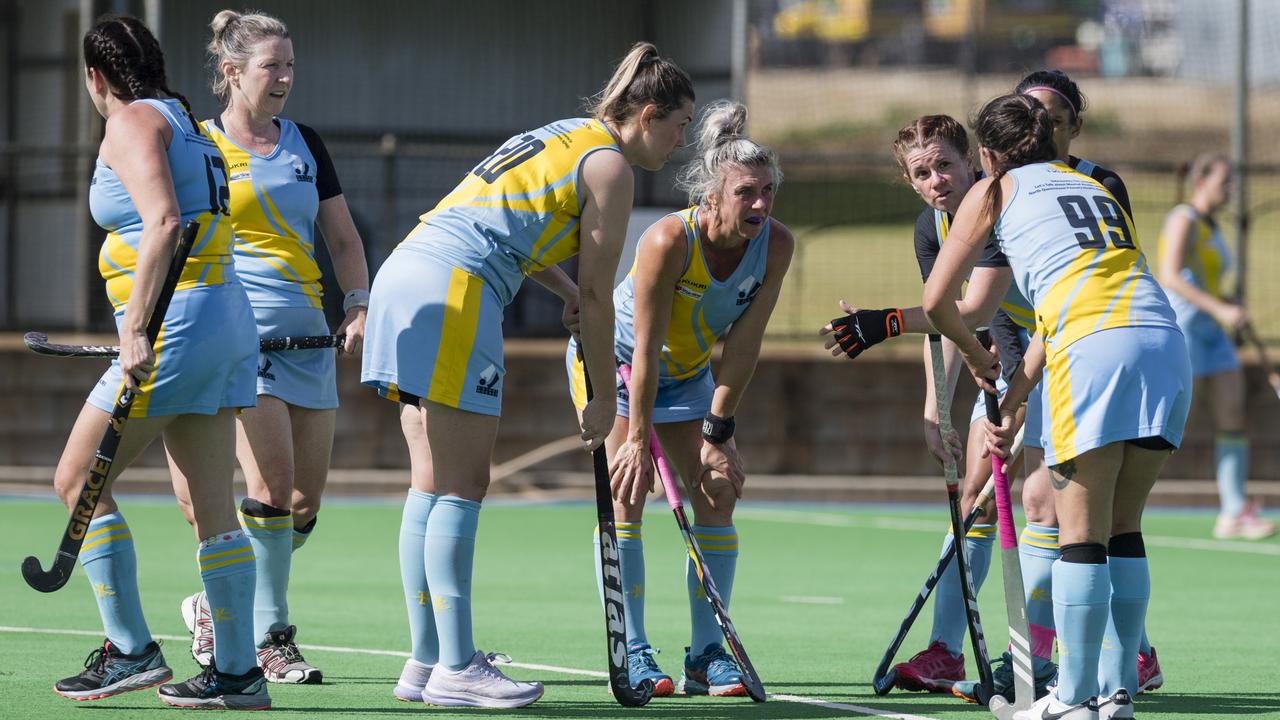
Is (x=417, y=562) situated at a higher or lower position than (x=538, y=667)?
higher

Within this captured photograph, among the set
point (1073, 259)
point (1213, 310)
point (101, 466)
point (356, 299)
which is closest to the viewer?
point (1073, 259)

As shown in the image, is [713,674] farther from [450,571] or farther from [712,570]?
[450,571]

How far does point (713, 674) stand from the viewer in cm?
566

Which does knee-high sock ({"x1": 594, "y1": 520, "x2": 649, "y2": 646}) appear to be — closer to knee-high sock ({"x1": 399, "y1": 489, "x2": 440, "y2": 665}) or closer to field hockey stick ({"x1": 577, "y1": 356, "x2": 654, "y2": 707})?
field hockey stick ({"x1": 577, "y1": 356, "x2": 654, "y2": 707})

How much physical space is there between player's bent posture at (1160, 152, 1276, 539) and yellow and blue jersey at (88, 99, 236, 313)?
21.2ft

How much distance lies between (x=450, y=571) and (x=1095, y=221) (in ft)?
6.53

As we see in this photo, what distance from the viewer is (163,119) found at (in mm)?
4762

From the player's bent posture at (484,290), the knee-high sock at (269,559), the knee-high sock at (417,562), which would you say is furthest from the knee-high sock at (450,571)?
the knee-high sock at (269,559)

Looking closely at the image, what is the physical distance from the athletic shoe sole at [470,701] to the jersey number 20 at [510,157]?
1.45 meters

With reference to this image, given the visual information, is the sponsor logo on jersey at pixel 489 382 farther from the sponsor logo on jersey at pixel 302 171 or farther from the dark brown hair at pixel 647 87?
the sponsor logo on jersey at pixel 302 171

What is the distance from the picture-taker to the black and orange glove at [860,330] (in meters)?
5.02

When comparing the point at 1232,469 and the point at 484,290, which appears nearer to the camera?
the point at 484,290

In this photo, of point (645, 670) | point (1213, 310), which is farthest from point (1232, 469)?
point (645, 670)

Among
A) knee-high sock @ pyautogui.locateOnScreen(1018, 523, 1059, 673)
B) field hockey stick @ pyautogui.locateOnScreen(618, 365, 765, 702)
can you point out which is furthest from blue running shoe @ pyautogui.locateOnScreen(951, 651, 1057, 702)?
field hockey stick @ pyautogui.locateOnScreen(618, 365, 765, 702)
